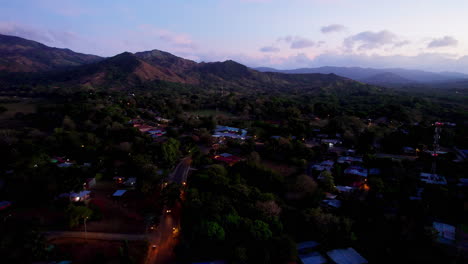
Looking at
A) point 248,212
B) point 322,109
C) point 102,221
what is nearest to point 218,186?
point 248,212

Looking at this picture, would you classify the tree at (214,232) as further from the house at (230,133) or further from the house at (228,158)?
the house at (230,133)

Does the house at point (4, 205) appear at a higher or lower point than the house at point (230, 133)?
lower

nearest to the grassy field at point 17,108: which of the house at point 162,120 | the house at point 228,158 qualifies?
the house at point 162,120

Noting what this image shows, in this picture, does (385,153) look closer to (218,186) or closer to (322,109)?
(218,186)

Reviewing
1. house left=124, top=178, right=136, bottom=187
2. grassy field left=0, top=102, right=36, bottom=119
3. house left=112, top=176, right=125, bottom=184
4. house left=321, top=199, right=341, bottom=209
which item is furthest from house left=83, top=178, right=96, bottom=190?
grassy field left=0, top=102, right=36, bottom=119

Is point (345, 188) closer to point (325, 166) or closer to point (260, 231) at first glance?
point (325, 166)

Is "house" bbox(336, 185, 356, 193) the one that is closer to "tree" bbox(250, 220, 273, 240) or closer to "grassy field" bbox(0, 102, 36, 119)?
"tree" bbox(250, 220, 273, 240)

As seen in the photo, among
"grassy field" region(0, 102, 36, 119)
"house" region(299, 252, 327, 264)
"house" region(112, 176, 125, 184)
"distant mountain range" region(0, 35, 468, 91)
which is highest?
"distant mountain range" region(0, 35, 468, 91)

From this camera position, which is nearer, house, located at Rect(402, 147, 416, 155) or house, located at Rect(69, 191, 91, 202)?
house, located at Rect(69, 191, 91, 202)
